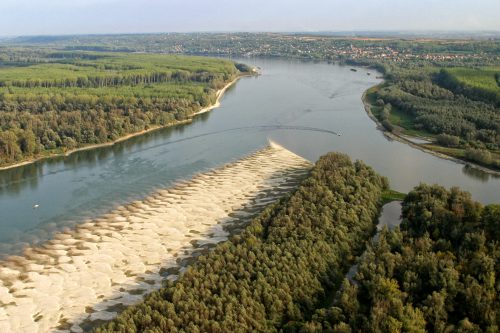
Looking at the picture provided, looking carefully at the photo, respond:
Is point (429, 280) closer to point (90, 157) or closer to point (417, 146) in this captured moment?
point (417, 146)

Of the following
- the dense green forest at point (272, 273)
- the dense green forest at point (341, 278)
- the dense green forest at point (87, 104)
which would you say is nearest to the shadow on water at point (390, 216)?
the dense green forest at point (272, 273)

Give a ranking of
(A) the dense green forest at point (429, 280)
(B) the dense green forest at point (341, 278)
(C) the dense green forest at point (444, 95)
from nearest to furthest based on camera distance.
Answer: (A) the dense green forest at point (429, 280) < (B) the dense green forest at point (341, 278) < (C) the dense green forest at point (444, 95)

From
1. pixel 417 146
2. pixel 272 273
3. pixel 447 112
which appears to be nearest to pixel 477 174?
pixel 417 146

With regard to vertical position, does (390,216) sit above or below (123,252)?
above

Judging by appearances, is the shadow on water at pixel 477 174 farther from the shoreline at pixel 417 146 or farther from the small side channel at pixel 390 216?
the small side channel at pixel 390 216

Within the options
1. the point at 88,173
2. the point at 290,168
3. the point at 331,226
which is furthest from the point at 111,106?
the point at 331,226
